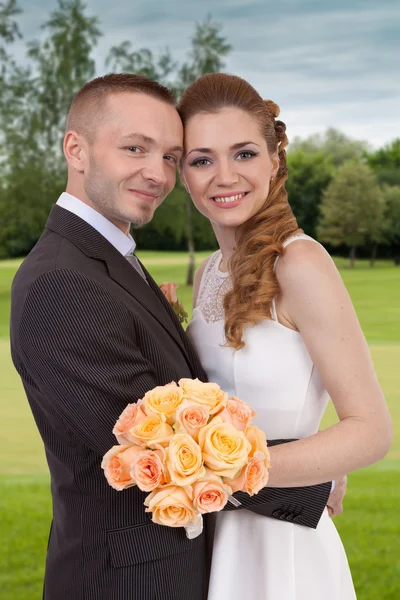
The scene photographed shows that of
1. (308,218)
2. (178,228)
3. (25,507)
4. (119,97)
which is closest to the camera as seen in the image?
(119,97)

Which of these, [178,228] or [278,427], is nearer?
[278,427]

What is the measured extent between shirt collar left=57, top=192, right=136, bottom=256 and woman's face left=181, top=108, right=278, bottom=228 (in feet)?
1.73

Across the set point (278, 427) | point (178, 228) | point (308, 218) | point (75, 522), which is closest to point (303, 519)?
point (278, 427)

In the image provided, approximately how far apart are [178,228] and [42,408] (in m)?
38.0

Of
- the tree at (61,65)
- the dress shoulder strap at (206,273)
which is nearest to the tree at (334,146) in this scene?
the tree at (61,65)

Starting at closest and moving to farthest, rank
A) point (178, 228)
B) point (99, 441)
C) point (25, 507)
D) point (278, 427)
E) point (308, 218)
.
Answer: point (99, 441), point (278, 427), point (25, 507), point (178, 228), point (308, 218)

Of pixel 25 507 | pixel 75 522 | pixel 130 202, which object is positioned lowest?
pixel 25 507

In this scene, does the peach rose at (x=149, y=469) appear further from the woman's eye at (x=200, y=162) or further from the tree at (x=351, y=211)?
the tree at (x=351, y=211)

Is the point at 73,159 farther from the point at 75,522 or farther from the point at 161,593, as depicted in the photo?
the point at 161,593

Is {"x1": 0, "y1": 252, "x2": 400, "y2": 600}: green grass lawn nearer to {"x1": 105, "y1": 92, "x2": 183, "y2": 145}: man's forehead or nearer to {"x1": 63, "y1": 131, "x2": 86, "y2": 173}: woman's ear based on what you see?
{"x1": 63, "y1": 131, "x2": 86, "y2": 173}: woman's ear

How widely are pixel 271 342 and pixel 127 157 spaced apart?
2.96 feet

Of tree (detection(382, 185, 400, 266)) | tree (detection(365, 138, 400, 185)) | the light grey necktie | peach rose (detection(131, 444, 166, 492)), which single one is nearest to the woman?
the light grey necktie

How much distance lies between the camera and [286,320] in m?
3.04

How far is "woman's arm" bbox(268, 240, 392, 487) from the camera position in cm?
272
